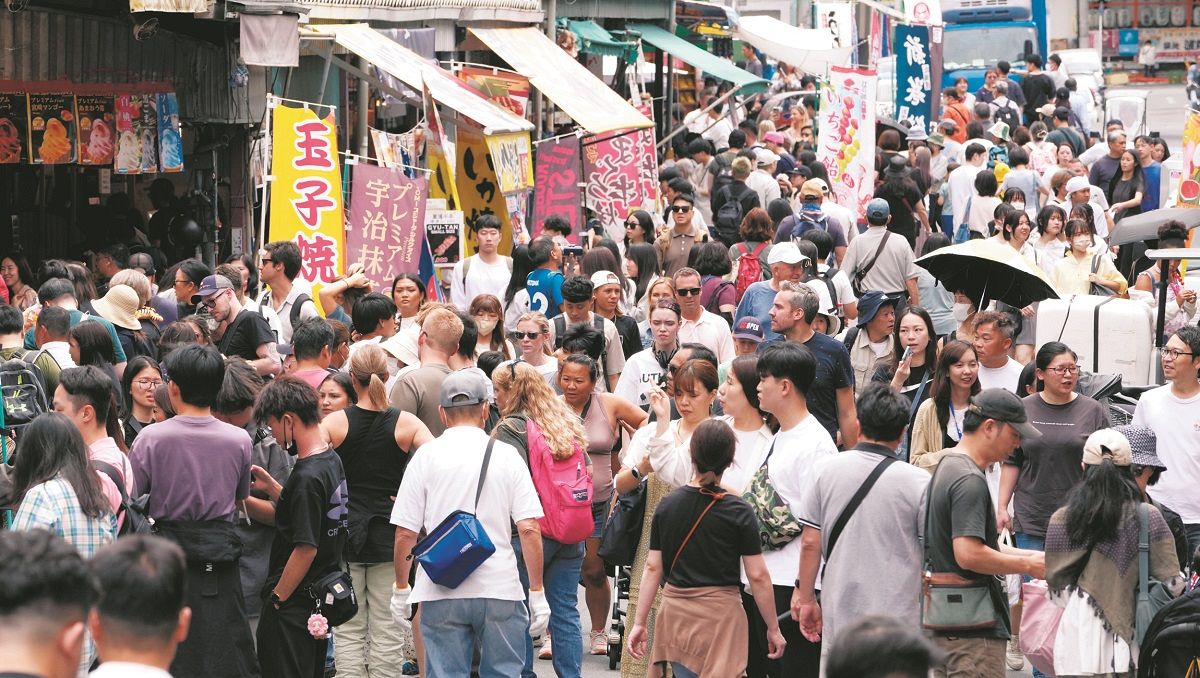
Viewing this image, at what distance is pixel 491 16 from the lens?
18031mm

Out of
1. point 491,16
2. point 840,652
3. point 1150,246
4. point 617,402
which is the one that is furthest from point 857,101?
point 840,652

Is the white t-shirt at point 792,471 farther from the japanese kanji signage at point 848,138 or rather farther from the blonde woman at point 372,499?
the japanese kanji signage at point 848,138

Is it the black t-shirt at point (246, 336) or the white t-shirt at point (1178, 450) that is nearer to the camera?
the white t-shirt at point (1178, 450)

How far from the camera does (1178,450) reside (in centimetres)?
784

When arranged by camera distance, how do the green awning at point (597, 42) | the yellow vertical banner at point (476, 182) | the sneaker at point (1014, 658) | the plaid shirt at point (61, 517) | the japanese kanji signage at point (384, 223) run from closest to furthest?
the plaid shirt at point (61, 517)
the sneaker at point (1014, 658)
the japanese kanji signage at point (384, 223)
the yellow vertical banner at point (476, 182)
the green awning at point (597, 42)

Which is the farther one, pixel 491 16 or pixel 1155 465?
pixel 491 16

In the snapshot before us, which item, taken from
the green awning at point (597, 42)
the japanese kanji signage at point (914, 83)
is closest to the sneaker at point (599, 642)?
the green awning at point (597, 42)

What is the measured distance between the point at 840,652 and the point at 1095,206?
45.7ft

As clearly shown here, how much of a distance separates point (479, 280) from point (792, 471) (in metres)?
5.67

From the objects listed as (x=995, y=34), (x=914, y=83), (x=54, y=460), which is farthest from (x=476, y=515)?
(x=995, y=34)

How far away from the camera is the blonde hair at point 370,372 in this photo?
24.8 ft

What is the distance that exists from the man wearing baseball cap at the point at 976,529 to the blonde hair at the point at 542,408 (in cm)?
198

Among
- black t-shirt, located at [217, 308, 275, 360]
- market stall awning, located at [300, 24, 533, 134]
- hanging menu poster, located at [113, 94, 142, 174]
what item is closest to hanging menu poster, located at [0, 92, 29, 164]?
hanging menu poster, located at [113, 94, 142, 174]

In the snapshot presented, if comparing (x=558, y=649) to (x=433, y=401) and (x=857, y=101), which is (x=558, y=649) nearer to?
(x=433, y=401)
